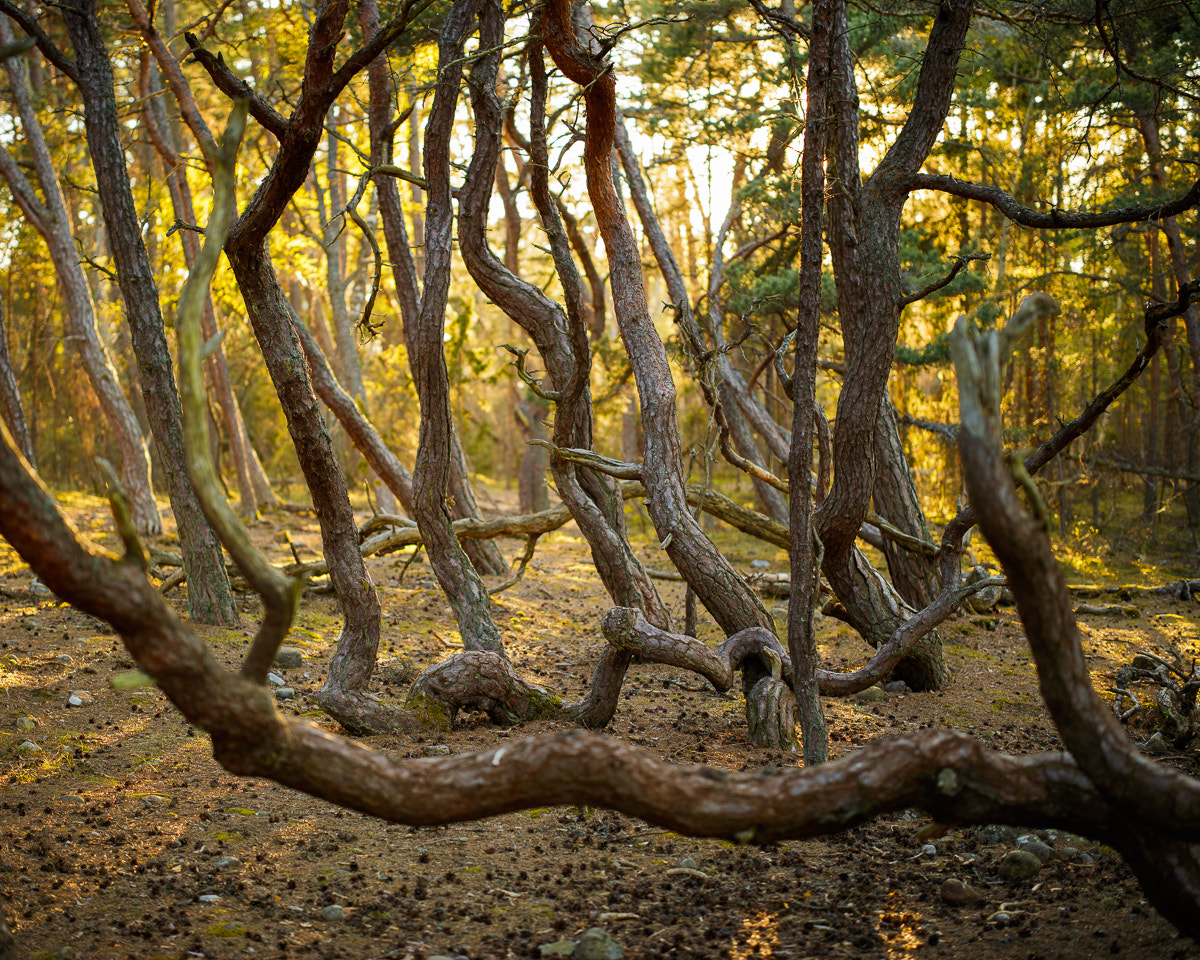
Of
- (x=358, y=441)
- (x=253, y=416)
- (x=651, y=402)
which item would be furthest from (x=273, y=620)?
(x=253, y=416)

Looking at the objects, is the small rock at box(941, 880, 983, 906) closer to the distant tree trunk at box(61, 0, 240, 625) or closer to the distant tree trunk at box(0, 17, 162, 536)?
the distant tree trunk at box(61, 0, 240, 625)

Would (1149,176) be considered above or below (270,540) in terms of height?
above

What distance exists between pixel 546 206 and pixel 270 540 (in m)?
8.06

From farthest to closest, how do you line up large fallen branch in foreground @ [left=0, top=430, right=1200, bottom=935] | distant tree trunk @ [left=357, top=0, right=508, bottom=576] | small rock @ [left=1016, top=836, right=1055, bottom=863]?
distant tree trunk @ [left=357, top=0, right=508, bottom=576] → small rock @ [left=1016, top=836, right=1055, bottom=863] → large fallen branch in foreground @ [left=0, top=430, right=1200, bottom=935]

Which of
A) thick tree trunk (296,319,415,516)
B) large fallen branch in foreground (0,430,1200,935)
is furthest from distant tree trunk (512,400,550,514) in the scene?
large fallen branch in foreground (0,430,1200,935)

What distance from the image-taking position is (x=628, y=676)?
7348mm

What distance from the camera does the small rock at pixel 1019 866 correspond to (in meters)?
3.75

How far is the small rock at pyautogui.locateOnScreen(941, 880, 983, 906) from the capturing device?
3.52 meters

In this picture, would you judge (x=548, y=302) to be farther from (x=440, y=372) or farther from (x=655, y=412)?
(x=655, y=412)

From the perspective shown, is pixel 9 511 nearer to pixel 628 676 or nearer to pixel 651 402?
pixel 651 402

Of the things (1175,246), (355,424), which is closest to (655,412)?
(355,424)

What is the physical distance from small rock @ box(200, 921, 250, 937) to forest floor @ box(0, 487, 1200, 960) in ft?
0.03

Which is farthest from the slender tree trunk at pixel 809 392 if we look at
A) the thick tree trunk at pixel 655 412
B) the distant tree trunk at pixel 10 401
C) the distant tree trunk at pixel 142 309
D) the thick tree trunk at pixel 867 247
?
the distant tree trunk at pixel 10 401

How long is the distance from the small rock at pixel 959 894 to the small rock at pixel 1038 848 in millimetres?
514
